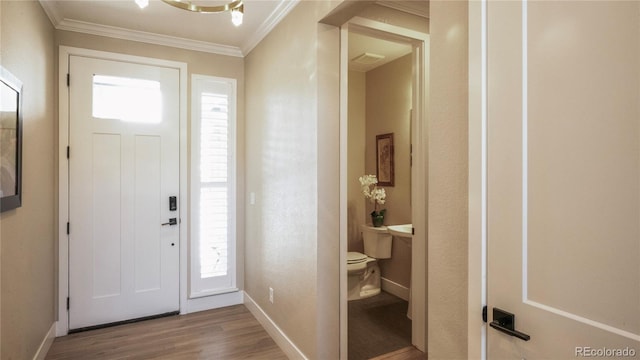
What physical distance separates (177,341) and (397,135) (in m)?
3.12

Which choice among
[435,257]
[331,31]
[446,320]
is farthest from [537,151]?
[331,31]

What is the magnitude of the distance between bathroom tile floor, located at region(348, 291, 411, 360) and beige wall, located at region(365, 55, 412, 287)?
39 cm

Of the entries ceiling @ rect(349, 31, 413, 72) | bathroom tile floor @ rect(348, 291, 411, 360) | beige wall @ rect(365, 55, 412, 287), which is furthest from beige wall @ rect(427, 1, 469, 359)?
beige wall @ rect(365, 55, 412, 287)

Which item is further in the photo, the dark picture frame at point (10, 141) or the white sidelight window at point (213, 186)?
the white sidelight window at point (213, 186)

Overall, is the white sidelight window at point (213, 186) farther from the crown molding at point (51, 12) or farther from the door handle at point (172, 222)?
the crown molding at point (51, 12)

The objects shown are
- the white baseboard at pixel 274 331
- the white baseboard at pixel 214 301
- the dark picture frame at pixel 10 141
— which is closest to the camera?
the dark picture frame at pixel 10 141

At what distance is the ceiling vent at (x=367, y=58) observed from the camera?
397cm

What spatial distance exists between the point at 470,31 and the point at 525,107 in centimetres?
34

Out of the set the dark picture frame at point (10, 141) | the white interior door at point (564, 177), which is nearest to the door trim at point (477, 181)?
the white interior door at point (564, 177)

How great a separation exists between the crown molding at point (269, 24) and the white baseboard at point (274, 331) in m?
2.59

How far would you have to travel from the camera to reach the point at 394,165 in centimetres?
417

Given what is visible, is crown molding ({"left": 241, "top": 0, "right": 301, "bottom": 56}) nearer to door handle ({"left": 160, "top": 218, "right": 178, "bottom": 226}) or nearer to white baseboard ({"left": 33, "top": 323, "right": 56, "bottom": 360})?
door handle ({"left": 160, "top": 218, "right": 178, "bottom": 226})

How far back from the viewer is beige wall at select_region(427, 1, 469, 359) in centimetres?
127

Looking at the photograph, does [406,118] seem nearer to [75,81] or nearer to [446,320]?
[446,320]
